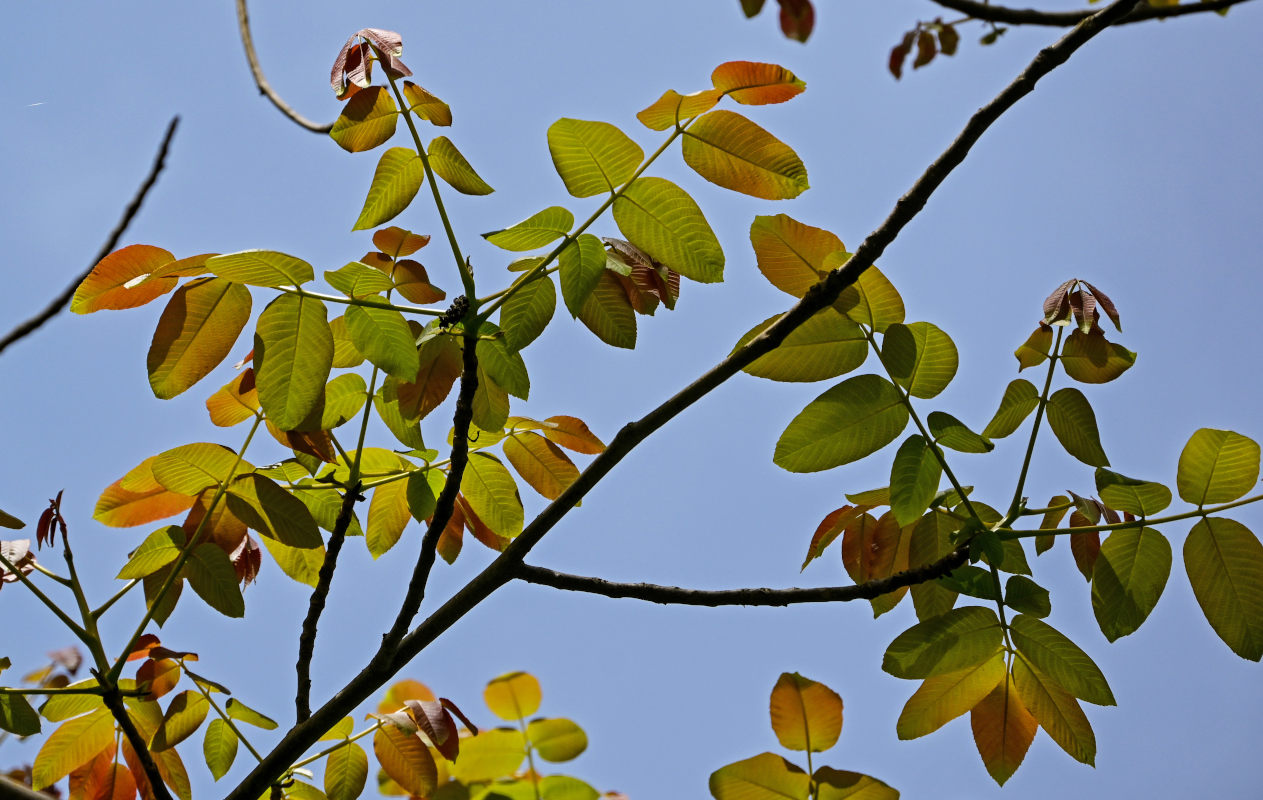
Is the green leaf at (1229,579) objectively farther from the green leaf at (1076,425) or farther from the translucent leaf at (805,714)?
the translucent leaf at (805,714)

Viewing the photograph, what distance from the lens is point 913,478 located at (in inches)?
47.6

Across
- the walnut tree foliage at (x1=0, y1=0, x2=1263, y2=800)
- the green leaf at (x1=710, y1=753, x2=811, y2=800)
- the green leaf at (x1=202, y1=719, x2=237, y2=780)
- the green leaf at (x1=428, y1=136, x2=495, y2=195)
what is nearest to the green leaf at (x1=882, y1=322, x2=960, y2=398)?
the walnut tree foliage at (x1=0, y1=0, x2=1263, y2=800)

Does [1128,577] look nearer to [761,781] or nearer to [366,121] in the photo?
[761,781]

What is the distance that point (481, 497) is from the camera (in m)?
1.41

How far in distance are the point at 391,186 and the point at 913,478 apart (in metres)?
0.84

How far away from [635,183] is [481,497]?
565 millimetres

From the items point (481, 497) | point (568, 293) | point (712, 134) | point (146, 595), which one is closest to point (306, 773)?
point (146, 595)

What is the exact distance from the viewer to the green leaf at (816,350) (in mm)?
1209

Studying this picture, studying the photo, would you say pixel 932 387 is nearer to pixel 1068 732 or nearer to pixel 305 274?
pixel 1068 732

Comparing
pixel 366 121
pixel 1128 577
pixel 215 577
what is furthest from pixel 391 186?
pixel 1128 577

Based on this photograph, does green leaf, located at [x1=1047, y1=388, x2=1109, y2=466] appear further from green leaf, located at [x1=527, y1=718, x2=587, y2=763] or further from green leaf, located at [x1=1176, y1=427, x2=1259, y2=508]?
green leaf, located at [x1=527, y1=718, x2=587, y2=763]

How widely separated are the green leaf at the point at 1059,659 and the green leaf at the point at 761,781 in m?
0.39

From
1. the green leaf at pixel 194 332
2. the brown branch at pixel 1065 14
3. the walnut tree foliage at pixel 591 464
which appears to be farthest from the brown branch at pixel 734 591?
the brown branch at pixel 1065 14

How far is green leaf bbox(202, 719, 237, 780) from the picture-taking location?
143 centimetres
